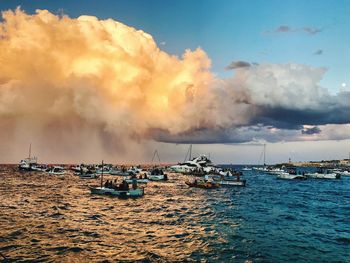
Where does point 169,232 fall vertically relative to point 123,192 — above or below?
below

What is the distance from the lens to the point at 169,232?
113 feet

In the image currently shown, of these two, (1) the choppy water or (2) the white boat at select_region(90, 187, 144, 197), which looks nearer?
(1) the choppy water

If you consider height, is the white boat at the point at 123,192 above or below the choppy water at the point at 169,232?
above

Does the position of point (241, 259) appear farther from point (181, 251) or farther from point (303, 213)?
point (303, 213)

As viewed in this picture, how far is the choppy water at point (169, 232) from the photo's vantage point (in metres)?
26.4

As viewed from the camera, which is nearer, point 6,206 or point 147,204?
point 6,206

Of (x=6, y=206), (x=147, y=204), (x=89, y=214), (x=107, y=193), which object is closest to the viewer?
(x=89, y=214)

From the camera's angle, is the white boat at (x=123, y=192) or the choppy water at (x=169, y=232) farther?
the white boat at (x=123, y=192)

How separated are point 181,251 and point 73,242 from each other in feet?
32.0

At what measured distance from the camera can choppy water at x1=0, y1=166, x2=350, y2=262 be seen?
2636cm

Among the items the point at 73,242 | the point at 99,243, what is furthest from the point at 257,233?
the point at 73,242

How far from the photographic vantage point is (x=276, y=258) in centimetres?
2603

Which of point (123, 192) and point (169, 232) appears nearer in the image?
point (169, 232)

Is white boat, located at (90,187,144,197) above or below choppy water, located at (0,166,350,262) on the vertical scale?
above
